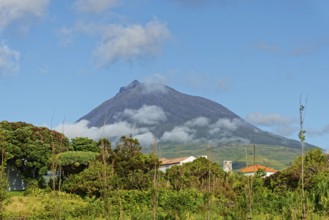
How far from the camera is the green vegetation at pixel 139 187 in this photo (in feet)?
39.4

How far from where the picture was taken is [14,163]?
42.5 metres

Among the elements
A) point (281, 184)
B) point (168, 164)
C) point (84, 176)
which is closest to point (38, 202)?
point (84, 176)

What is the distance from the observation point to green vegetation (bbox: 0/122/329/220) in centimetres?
1202

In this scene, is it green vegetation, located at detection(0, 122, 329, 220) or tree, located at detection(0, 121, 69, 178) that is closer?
green vegetation, located at detection(0, 122, 329, 220)

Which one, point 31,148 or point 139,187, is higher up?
point 31,148

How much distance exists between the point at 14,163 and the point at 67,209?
24958 mm

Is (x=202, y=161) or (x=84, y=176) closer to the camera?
(x=84, y=176)

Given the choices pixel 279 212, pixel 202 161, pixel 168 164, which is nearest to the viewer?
pixel 279 212

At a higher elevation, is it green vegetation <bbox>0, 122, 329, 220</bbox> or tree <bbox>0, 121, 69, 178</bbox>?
tree <bbox>0, 121, 69, 178</bbox>

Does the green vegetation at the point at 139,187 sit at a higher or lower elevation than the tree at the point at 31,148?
lower

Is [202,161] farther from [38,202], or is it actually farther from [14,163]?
[14,163]

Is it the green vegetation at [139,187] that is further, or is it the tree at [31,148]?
the tree at [31,148]

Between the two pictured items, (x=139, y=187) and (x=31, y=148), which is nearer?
(x=139, y=187)

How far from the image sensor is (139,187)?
26.9m
